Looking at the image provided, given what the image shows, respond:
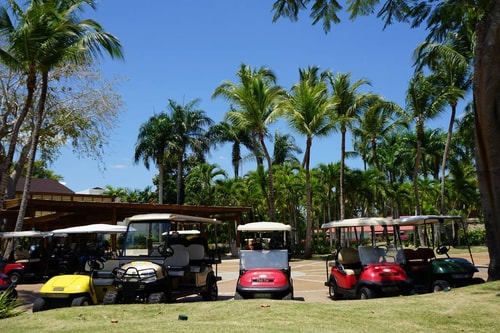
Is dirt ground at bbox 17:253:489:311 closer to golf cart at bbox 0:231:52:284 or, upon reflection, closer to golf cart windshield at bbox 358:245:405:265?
golf cart at bbox 0:231:52:284

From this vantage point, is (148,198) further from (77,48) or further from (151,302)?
(151,302)

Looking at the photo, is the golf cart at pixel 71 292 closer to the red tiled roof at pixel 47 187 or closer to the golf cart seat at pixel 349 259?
the golf cart seat at pixel 349 259

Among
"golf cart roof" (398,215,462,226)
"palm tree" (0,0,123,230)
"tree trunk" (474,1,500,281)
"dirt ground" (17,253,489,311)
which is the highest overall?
"palm tree" (0,0,123,230)

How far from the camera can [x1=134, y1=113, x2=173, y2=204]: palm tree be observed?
129 feet

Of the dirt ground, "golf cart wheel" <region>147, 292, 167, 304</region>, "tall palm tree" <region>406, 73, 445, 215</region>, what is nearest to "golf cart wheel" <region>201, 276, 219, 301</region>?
the dirt ground

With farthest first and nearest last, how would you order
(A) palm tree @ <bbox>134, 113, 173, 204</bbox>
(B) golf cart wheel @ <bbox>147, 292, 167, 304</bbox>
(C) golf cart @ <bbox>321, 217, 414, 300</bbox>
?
(A) palm tree @ <bbox>134, 113, 173, 204</bbox>, (C) golf cart @ <bbox>321, 217, 414, 300</bbox>, (B) golf cart wheel @ <bbox>147, 292, 167, 304</bbox>

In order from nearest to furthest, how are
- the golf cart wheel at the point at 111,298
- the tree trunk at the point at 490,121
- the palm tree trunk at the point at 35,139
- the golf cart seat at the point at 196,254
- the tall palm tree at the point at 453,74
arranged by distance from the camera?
1. the golf cart wheel at the point at 111,298
2. the tree trunk at the point at 490,121
3. the golf cart seat at the point at 196,254
4. the palm tree trunk at the point at 35,139
5. the tall palm tree at the point at 453,74

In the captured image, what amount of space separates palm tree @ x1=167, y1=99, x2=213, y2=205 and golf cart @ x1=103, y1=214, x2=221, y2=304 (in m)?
29.2

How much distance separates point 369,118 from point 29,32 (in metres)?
22.2

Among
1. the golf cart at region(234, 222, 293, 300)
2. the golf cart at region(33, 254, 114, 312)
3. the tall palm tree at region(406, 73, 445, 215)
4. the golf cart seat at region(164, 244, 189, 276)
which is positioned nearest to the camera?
the golf cart at region(33, 254, 114, 312)

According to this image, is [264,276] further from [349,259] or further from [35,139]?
[35,139]

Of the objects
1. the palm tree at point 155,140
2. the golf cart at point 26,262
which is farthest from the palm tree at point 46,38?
the palm tree at point 155,140

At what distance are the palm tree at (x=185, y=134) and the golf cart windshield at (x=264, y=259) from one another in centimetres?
2967

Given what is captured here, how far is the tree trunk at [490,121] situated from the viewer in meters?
9.59
